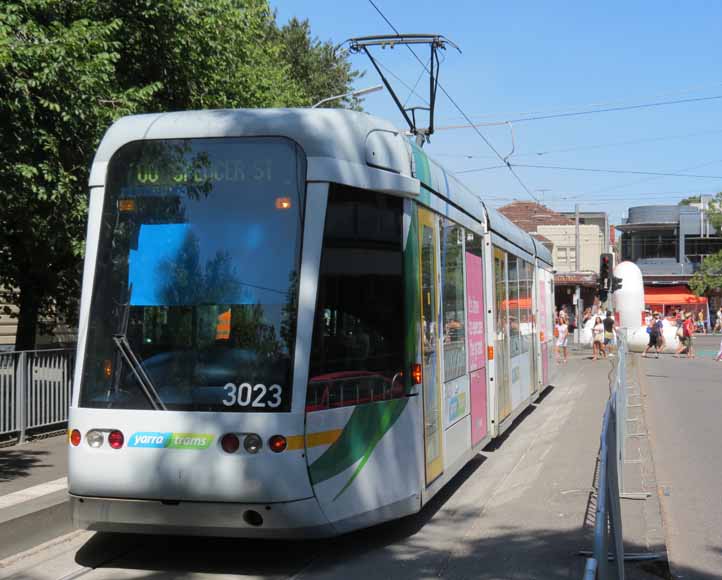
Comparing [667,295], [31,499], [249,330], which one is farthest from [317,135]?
[667,295]

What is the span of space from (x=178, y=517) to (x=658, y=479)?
5.79m

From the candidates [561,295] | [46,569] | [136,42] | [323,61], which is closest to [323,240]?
[46,569]

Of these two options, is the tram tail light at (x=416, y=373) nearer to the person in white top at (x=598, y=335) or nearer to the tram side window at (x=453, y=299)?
the tram side window at (x=453, y=299)

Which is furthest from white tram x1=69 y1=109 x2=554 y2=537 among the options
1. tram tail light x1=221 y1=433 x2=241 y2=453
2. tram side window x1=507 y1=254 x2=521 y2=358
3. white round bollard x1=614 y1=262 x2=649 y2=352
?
white round bollard x1=614 y1=262 x2=649 y2=352

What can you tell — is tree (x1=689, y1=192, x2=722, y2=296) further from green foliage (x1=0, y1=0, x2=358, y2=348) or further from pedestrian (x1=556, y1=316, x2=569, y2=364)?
green foliage (x1=0, y1=0, x2=358, y2=348)

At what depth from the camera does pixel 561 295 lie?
7194 cm

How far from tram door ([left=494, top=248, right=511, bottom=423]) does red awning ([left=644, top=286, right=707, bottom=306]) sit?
6729cm

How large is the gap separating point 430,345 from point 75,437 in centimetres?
287

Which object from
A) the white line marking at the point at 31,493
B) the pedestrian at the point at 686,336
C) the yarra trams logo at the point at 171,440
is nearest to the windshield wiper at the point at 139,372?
the yarra trams logo at the point at 171,440

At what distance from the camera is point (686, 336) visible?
1483 inches

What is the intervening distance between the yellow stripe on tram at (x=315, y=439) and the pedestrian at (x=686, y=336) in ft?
109

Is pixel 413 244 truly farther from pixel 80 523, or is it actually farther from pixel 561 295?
pixel 561 295

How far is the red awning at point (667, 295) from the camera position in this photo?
252 feet

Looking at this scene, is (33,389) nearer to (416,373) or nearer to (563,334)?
(416,373)
